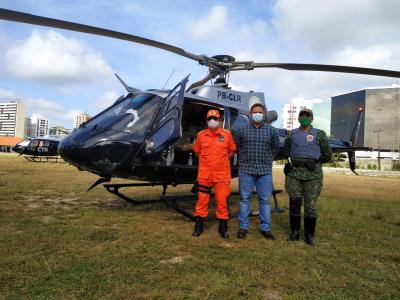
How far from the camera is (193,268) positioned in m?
3.93

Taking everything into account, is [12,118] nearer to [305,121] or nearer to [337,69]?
[337,69]

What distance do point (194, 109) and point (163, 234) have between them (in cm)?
318

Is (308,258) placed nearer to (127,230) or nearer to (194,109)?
(127,230)

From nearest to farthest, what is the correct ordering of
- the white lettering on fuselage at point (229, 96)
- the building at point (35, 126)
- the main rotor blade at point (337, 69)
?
1. the main rotor blade at point (337, 69)
2. the white lettering on fuselage at point (229, 96)
3. the building at point (35, 126)

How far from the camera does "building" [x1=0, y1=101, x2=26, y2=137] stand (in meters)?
124

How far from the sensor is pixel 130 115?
6301 millimetres

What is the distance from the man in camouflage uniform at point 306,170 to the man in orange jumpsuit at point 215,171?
91 cm

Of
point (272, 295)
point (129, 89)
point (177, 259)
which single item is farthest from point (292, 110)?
point (272, 295)

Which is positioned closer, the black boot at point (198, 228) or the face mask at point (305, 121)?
the face mask at point (305, 121)

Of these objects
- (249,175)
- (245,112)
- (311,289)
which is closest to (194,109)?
(245,112)

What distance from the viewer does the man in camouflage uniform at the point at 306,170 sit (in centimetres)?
526

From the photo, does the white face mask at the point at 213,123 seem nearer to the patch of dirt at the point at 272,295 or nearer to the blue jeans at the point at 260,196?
the blue jeans at the point at 260,196

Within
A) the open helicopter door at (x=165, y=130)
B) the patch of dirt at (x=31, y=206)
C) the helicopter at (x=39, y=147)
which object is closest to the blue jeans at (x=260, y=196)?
the open helicopter door at (x=165, y=130)

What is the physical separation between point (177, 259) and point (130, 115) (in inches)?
113
